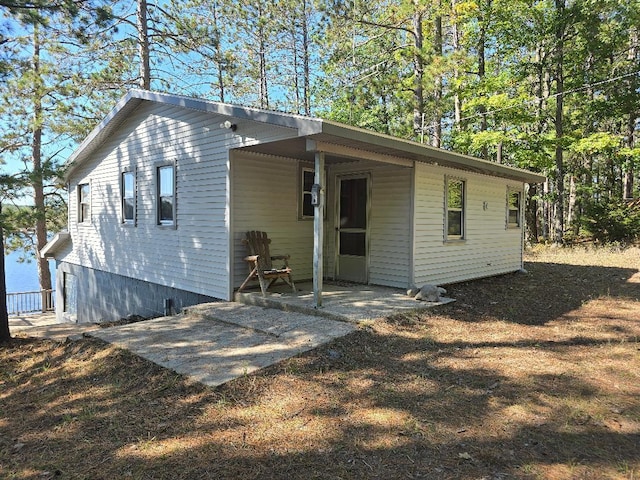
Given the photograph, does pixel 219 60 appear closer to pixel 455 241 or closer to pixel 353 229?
pixel 353 229

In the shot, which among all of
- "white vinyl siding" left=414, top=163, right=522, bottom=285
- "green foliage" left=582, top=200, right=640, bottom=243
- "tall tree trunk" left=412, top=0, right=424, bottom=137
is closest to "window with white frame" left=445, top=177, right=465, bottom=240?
"white vinyl siding" left=414, top=163, right=522, bottom=285

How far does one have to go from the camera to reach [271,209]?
25.3ft

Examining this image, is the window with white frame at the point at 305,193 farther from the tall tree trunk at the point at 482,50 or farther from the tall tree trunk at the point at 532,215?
the tall tree trunk at the point at 532,215

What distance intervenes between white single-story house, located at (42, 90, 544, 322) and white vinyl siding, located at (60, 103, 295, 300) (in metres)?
0.03

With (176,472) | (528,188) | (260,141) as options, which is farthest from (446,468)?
(528,188)

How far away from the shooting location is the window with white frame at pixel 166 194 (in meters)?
8.12

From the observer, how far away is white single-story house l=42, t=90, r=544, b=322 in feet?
22.3

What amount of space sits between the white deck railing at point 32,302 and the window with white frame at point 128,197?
35.7 ft

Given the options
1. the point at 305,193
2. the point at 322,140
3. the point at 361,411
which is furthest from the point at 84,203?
the point at 361,411

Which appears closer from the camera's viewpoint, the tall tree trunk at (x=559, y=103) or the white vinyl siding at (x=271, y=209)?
the white vinyl siding at (x=271, y=209)

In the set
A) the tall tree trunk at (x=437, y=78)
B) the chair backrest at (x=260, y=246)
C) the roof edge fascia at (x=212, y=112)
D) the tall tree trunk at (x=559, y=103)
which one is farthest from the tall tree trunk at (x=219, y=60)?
the tall tree trunk at (x=559, y=103)

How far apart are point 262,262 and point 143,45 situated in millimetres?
11194

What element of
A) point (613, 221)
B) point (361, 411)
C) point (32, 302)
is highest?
point (613, 221)

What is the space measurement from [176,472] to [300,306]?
353 centimetres
